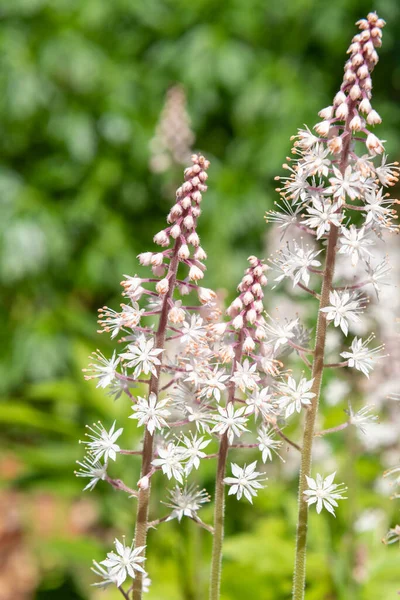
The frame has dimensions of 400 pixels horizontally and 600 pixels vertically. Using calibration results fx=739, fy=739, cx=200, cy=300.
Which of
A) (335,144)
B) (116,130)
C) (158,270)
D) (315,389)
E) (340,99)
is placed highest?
(116,130)

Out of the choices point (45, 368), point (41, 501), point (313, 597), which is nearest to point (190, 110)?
point (45, 368)

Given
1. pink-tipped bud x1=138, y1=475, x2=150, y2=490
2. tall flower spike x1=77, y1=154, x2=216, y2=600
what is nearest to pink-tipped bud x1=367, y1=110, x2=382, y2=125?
tall flower spike x1=77, y1=154, x2=216, y2=600

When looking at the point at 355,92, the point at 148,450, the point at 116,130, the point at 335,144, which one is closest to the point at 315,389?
the point at 148,450

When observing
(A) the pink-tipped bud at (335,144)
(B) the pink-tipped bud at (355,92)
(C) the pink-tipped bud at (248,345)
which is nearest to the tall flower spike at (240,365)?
(C) the pink-tipped bud at (248,345)

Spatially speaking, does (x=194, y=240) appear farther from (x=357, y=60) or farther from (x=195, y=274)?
(x=357, y=60)

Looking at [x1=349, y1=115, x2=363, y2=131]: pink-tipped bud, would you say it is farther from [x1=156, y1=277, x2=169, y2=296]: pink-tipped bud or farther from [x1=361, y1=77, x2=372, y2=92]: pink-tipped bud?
[x1=156, y1=277, x2=169, y2=296]: pink-tipped bud

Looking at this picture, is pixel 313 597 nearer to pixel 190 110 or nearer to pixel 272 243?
pixel 272 243

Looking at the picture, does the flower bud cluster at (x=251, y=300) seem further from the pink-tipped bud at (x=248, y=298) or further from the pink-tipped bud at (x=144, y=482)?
the pink-tipped bud at (x=144, y=482)
